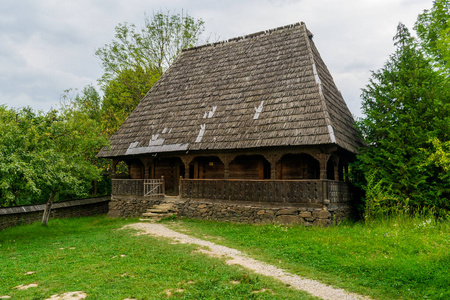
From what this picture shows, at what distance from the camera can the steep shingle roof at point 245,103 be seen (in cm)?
1332

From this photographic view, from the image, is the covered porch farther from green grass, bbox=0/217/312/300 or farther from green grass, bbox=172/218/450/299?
green grass, bbox=0/217/312/300

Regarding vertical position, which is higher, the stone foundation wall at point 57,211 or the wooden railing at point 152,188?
the wooden railing at point 152,188

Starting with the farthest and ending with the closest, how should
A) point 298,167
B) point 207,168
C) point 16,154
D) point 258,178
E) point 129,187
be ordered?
point 207,168 → point 129,187 → point 258,178 → point 298,167 → point 16,154

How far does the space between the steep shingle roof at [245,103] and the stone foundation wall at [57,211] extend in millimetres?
3738

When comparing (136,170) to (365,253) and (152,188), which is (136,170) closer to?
(152,188)

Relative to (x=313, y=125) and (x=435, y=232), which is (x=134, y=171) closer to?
(x=313, y=125)

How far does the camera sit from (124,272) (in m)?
6.95

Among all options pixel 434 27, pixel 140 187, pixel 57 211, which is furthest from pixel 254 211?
pixel 434 27

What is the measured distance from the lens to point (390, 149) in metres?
12.6

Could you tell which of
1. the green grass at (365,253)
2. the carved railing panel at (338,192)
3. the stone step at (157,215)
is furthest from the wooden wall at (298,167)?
the stone step at (157,215)

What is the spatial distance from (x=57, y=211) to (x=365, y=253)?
15821 millimetres

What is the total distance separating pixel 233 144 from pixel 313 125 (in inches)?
133

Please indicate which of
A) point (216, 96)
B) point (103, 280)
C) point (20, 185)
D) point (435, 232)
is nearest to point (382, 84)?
point (435, 232)

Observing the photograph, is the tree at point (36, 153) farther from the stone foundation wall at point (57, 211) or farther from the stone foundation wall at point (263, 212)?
the stone foundation wall at point (263, 212)
